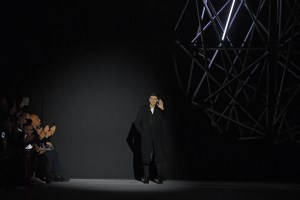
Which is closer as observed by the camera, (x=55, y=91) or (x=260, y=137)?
(x=260, y=137)

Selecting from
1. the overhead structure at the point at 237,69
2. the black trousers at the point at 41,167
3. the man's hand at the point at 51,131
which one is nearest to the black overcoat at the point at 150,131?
the overhead structure at the point at 237,69

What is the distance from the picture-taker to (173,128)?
8234 millimetres

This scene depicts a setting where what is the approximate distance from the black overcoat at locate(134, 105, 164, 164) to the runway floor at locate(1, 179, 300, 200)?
1.41 ft

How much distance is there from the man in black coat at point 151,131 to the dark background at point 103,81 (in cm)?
44

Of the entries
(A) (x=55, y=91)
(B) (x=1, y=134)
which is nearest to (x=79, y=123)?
(A) (x=55, y=91)

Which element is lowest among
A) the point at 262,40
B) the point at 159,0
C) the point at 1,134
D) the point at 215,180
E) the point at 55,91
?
the point at 215,180

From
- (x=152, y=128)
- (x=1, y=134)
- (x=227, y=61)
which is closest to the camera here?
(x=1, y=134)

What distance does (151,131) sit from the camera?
7.79 metres

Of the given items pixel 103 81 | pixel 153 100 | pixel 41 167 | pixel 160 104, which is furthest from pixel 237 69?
pixel 41 167

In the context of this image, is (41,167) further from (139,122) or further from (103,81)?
(103,81)

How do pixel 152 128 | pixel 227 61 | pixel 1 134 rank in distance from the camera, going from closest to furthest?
pixel 1 134 → pixel 152 128 → pixel 227 61

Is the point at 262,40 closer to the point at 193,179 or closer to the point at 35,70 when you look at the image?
the point at 193,179

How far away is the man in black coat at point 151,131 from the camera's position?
7684 mm

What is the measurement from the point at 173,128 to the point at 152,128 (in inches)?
21.4
